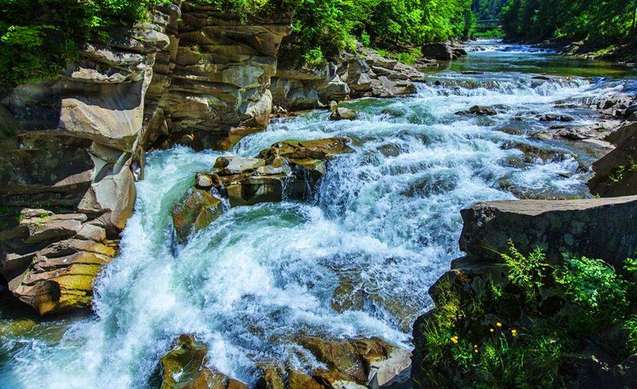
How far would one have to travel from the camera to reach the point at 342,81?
20516 millimetres

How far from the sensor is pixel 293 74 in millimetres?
18156

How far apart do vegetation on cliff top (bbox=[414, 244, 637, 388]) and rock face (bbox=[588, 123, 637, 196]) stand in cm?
312

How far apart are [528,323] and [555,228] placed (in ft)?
3.23

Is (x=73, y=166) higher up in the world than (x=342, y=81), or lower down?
lower down

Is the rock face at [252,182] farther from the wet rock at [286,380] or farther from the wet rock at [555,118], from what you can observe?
the wet rock at [555,118]

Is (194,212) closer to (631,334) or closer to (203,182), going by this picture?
(203,182)

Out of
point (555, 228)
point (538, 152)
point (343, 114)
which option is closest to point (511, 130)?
point (538, 152)

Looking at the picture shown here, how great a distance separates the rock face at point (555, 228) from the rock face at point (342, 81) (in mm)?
14317

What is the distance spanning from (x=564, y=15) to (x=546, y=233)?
67.1 metres

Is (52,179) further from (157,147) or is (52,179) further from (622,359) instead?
(622,359)

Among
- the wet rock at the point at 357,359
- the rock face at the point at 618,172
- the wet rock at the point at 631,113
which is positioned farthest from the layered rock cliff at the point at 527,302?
the wet rock at the point at 631,113

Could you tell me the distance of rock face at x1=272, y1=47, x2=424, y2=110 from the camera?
18.5 metres

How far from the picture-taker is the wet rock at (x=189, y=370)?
269 inches

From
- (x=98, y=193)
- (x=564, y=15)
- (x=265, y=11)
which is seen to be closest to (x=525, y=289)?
(x=98, y=193)
